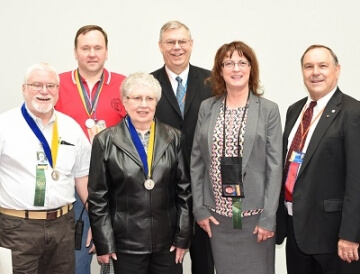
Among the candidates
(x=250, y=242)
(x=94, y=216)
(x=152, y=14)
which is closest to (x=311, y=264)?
(x=250, y=242)

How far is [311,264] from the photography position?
2695mm

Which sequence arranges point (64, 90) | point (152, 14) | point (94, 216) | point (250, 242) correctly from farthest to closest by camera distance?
1. point (152, 14)
2. point (64, 90)
3. point (250, 242)
4. point (94, 216)

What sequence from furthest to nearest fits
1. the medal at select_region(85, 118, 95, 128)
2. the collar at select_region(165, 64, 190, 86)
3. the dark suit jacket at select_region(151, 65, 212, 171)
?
the collar at select_region(165, 64, 190, 86) < the dark suit jacket at select_region(151, 65, 212, 171) < the medal at select_region(85, 118, 95, 128)

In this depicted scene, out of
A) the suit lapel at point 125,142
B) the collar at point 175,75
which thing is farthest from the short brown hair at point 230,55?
the suit lapel at point 125,142

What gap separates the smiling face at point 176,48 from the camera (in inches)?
128

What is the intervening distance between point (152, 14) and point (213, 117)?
174cm

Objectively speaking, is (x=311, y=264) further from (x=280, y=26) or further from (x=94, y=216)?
(x=280, y=26)

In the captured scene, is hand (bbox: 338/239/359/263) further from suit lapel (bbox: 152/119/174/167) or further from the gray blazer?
suit lapel (bbox: 152/119/174/167)

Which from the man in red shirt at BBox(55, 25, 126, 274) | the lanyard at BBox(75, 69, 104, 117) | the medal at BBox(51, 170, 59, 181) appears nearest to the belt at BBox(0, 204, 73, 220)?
the medal at BBox(51, 170, 59, 181)

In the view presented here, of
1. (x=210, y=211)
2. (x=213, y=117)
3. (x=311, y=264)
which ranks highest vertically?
(x=213, y=117)

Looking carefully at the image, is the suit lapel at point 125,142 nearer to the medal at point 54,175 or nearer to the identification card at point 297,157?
the medal at point 54,175

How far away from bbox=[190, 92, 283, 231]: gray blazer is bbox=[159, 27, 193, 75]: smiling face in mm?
691

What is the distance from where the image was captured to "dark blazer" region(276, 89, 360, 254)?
2441 mm

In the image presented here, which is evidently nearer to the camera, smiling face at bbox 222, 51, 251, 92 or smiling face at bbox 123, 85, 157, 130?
smiling face at bbox 123, 85, 157, 130
